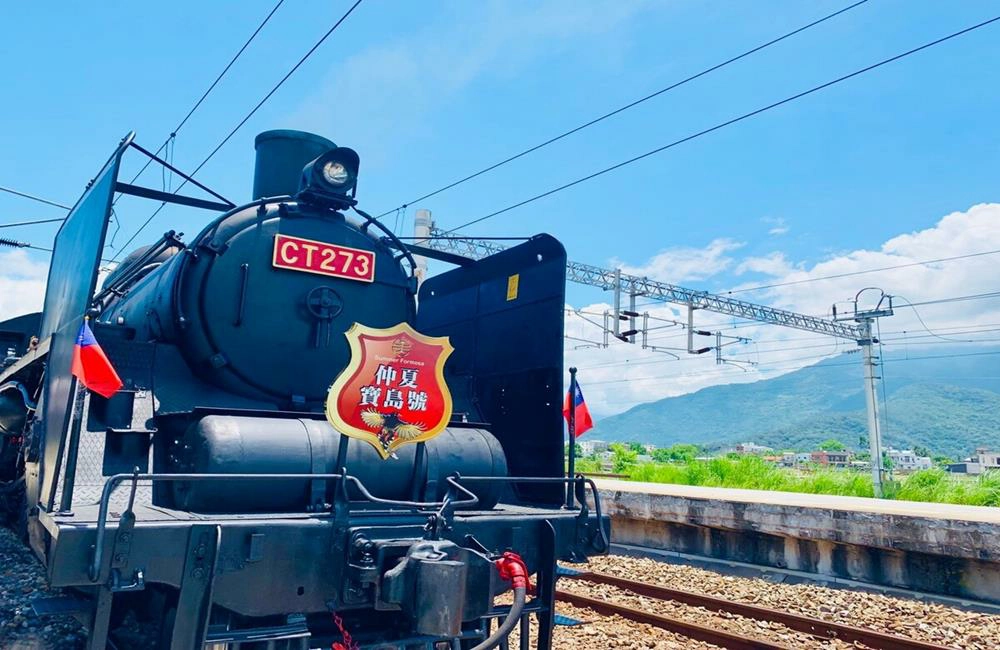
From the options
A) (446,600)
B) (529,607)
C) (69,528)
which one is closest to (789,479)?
(529,607)

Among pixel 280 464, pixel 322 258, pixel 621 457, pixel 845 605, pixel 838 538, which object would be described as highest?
pixel 322 258

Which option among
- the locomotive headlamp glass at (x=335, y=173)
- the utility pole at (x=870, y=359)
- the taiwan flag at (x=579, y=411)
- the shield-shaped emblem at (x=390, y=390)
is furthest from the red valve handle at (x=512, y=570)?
the utility pole at (x=870, y=359)

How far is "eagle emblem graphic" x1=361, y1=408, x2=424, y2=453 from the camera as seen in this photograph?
12.5 feet

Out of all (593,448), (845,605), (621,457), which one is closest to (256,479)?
(845,605)

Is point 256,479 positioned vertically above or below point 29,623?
above

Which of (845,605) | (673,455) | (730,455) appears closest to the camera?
(845,605)

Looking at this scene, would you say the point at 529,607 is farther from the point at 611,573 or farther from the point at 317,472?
the point at 611,573

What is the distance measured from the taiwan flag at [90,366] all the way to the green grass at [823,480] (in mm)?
12944

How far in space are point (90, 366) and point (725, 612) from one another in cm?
618

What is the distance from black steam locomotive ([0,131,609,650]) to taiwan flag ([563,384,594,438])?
0.10m

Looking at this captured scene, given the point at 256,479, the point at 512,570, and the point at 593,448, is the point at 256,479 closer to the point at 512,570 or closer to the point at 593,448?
the point at 512,570

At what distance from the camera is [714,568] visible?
30.1 feet

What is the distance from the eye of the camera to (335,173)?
533 cm

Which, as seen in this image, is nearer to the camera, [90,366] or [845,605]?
[90,366]
